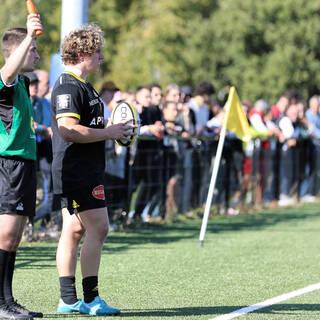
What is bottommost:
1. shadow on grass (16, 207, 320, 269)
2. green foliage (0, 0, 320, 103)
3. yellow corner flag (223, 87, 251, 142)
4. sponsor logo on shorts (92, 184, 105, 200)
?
shadow on grass (16, 207, 320, 269)

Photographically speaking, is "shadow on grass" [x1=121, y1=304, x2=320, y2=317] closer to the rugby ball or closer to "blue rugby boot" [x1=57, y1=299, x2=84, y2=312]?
"blue rugby boot" [x1=57, y1=299, x2=84, y2=312]

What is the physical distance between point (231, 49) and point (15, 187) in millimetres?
33503

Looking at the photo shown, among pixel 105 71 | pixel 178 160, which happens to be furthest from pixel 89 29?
pixel 105 71

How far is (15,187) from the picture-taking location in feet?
19.3

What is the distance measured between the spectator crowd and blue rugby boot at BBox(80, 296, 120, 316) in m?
4.06

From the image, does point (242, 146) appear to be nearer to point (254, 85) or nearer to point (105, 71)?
point (254, 85)

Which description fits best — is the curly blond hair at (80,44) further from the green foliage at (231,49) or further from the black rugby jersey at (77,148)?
the green foliage at (231,49)

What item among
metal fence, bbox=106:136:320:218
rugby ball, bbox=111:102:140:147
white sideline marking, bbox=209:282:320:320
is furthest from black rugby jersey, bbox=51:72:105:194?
metal fence, bbox=106:136:320:218

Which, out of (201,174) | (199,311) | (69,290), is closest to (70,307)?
(69,290)

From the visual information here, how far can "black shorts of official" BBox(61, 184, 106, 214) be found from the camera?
6215mm

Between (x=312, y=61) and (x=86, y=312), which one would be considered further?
(x=312, y=61)

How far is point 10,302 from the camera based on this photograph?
5988 mm

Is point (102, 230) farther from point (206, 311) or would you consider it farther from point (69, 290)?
point (206, 311)

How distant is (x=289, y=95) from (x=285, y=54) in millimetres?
19597
